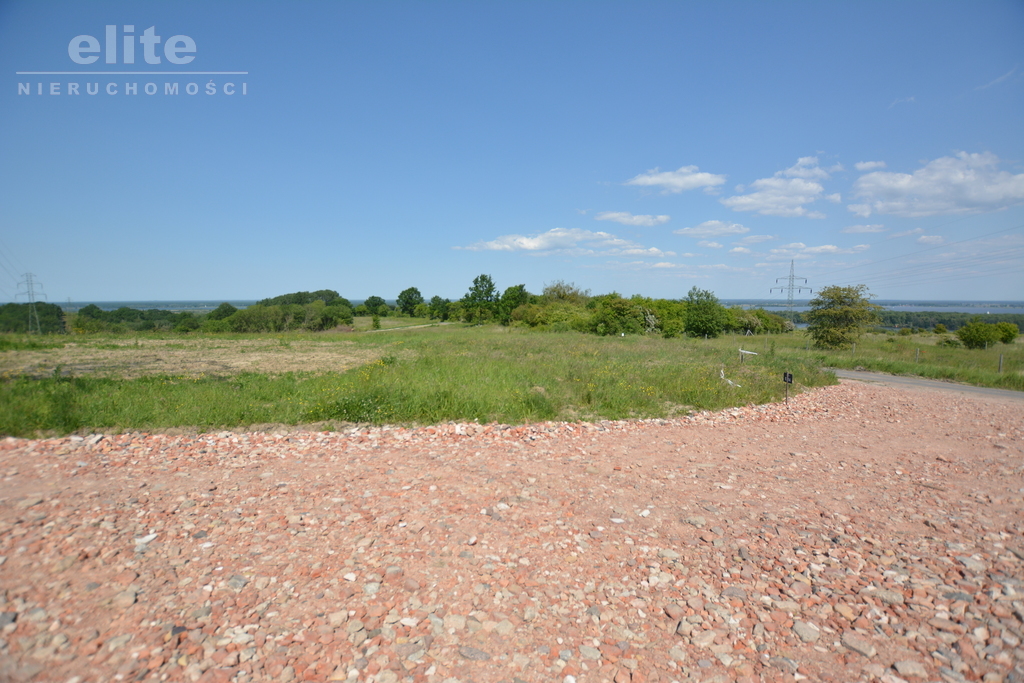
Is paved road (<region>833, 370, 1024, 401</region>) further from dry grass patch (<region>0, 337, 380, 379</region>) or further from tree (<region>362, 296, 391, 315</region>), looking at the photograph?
tree (<region>362, 296, 391, 315</region>)

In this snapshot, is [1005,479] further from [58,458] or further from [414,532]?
[58,458]

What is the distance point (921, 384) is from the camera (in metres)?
19.7

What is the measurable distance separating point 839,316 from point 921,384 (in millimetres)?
16555

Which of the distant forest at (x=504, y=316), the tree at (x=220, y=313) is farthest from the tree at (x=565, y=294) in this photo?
the tree at (x=220, y=313)

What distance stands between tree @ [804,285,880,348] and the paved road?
11543mm

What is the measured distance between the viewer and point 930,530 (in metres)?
4.92

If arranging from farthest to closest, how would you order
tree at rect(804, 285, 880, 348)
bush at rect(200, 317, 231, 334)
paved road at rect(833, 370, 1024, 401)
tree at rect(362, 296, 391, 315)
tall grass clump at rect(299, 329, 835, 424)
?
tree at rect(362, 296, 391, 315) < bush at rect(200, 317, 231, 334) < tree at rect(804, 285, 880, 348) < paved road at rect(833, 370, 1024, 401) < tall grass clump at rect(299, 329, 835, 424)

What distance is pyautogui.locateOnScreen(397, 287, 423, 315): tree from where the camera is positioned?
434 ft

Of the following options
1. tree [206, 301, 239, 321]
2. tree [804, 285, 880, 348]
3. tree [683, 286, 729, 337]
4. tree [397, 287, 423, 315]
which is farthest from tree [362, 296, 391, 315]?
tree [804, 285, 880, 348]

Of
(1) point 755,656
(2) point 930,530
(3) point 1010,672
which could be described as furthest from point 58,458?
(2) point 930,530

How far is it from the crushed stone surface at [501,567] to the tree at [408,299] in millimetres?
127262

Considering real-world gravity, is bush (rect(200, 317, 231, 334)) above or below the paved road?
above

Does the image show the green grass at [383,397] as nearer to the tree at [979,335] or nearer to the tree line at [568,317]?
the tree line at [568,317]

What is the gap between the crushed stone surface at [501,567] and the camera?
3.13 metres
